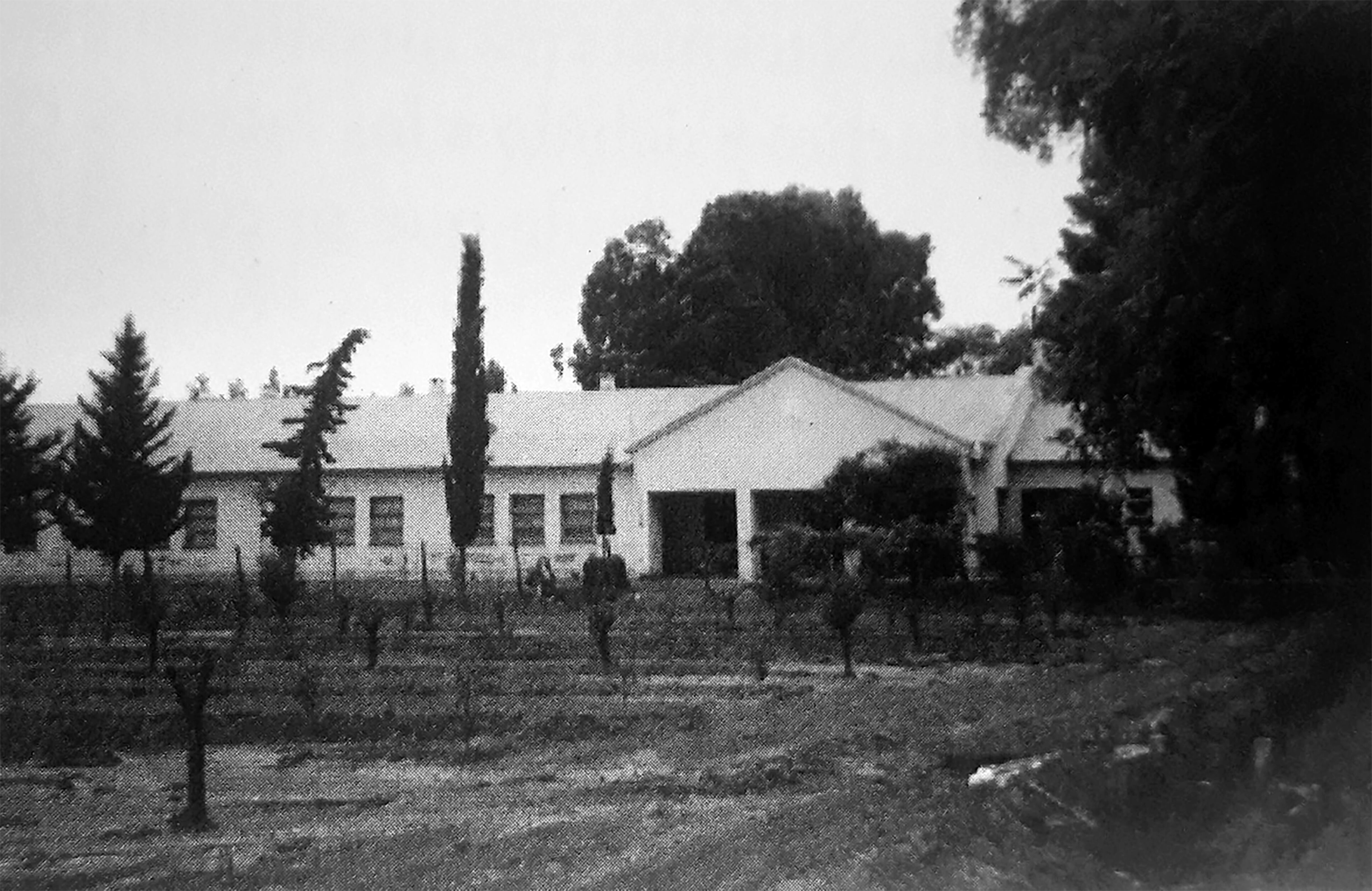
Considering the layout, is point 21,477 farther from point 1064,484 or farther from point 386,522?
point 1064,484

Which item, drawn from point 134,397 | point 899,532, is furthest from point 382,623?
point 899,532

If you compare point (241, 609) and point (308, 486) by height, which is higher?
point (308, 486)

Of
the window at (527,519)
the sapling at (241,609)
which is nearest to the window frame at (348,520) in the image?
the window at (527,519)

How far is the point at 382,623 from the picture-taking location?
55.8 feet

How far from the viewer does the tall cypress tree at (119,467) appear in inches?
505

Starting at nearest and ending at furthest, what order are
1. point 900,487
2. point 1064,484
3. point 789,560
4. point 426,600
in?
point 426,600, point 789,560, point 900,487, point 1064,484

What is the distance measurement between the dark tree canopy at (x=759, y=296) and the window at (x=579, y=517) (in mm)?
4768

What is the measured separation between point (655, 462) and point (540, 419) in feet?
16.2

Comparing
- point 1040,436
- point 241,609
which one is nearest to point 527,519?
point 1040,436

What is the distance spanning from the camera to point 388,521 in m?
28.0

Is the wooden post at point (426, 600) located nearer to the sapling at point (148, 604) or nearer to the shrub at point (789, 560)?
the sapling at point (148, 604)

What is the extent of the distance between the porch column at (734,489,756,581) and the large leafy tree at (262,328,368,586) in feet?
30.7

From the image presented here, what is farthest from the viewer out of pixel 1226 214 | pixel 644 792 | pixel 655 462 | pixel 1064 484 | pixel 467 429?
pixel 655 462

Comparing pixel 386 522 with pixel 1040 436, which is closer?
pixel 1040 436
